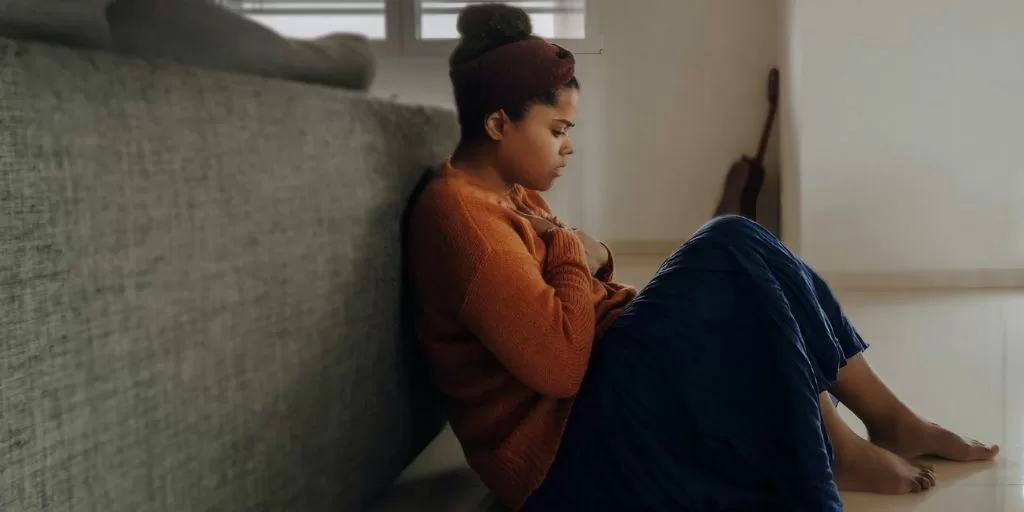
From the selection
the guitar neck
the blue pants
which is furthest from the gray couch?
the guitar neck

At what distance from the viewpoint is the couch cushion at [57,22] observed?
0.54 metres

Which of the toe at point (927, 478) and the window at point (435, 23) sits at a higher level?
the window at point (435, 23)

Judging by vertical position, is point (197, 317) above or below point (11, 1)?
below

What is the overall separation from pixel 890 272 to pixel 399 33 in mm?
2034

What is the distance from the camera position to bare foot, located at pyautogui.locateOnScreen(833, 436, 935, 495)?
3.90ft

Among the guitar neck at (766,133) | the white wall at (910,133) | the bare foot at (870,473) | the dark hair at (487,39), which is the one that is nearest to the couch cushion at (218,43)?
the dark hair at (487,39)

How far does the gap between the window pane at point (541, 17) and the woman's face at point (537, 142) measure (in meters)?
2.40

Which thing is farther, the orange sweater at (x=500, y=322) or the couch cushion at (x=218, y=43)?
the orange sweater at (x=500, y=322)

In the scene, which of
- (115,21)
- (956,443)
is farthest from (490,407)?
(956,443)

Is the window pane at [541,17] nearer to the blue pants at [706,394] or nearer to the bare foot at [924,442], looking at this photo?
the bare foot at [924,442]

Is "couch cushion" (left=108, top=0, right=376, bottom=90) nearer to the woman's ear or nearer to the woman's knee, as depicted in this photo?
the woman's ear

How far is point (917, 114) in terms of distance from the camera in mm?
2975

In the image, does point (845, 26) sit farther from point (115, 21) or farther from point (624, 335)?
point (115, 21)

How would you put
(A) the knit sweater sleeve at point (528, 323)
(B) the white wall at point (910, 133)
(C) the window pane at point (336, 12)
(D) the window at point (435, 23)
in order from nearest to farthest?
(A) the knit sweater sleeve at point (528, 323)
(C) the window pane at point (336, 12)
(B) the white wall at point (910, 133)
(D) the window at point (435, 23)
